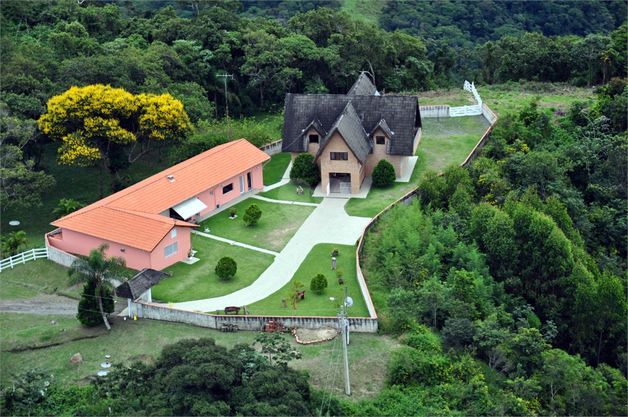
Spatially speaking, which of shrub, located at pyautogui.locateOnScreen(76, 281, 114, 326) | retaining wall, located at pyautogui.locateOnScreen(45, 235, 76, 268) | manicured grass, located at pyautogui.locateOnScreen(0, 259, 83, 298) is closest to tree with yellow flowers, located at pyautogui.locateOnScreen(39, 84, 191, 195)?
retaining wall, located at pyautogui.locateOnScreen(45, 235, 76, 268)

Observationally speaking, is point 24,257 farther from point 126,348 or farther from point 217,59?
point 217,59

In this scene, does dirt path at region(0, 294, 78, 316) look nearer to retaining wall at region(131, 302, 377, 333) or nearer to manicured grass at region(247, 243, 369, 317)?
retaining wall at region(131, 302, 377, 333)

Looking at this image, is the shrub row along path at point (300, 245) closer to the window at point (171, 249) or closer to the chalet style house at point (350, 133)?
the chalet style house at point (350, 133)

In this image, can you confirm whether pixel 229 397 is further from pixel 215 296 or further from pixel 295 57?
pixel 295 57

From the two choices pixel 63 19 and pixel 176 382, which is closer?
pixel 176 382

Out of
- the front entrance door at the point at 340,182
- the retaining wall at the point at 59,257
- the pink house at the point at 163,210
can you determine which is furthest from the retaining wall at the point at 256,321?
the front entrance door at the point at 340,182

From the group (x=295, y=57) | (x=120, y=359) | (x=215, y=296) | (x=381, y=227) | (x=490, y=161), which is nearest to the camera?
(x=120, y=359)

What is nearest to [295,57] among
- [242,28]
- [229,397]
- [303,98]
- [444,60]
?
[242,28]
